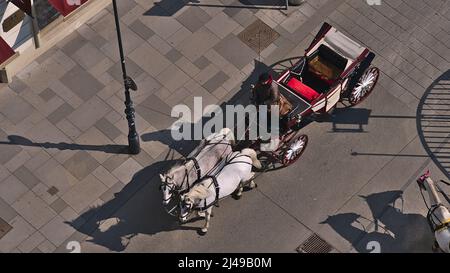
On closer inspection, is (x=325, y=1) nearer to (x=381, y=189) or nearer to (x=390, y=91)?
(x=390, y=91)

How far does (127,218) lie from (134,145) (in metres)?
2.21

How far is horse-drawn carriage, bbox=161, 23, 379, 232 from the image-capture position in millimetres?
22359

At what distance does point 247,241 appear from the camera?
2344 cm

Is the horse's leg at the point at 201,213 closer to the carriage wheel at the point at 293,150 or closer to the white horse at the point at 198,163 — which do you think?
the white horse at the point at 198,163

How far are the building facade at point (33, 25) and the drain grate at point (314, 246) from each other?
9.91 m

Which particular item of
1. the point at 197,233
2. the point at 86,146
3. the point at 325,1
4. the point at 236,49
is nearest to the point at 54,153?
the point at 86,146

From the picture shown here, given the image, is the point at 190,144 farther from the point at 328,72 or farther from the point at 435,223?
the point at 435,223

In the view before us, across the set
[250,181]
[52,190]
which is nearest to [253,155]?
[250,181]

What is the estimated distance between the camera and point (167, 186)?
21828 millimetres

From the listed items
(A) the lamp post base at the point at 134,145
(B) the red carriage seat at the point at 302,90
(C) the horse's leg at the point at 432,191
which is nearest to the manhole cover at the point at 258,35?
(B) the red carriage seat at the point at 302,90

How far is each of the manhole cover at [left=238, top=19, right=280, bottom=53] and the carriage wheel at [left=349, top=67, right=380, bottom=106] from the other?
11.4 feet

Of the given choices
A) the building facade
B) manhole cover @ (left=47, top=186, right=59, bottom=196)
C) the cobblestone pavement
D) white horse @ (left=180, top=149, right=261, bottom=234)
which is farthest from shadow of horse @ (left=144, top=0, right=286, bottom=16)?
manhole cover @ (left=47, top=186, right=59, bottom=196)

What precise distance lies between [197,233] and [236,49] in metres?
6.61
